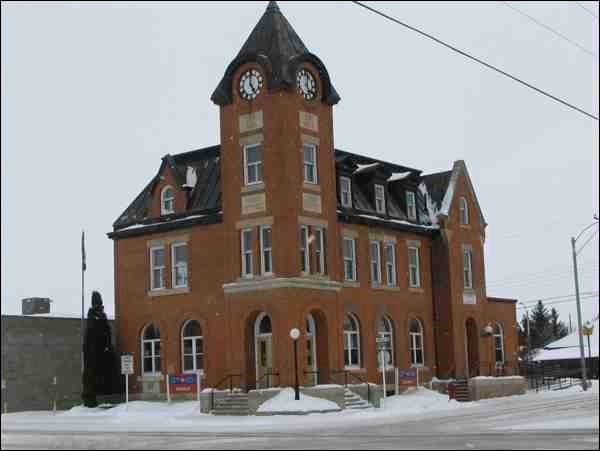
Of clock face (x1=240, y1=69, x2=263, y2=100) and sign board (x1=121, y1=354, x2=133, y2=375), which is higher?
clock face (x1=240, y1=69, x2=263, y2=100)

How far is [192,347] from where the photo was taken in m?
44.3

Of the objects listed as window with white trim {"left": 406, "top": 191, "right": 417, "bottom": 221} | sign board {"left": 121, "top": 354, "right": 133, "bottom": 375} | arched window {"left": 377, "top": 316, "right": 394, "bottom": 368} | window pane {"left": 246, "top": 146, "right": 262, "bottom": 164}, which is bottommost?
→ sign board {"left": 121, "top": 354, "right": 133, "bottom": 375}

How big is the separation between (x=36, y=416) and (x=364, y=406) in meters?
13.5

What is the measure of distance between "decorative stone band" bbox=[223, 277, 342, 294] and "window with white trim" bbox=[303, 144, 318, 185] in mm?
4254

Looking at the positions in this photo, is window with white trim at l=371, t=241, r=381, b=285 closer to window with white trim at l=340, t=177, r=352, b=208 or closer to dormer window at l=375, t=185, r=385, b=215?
dormer window at l=375, t=185, r=385, b=215

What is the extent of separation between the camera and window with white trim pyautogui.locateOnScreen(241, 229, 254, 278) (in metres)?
41.8

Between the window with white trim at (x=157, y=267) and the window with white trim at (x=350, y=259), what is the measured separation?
27.2ft

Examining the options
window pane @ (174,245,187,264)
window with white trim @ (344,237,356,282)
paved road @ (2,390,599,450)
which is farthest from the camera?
window with white trim @ (344,237,356,282)

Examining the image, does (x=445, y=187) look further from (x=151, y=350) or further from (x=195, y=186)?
(x=151, y=350)

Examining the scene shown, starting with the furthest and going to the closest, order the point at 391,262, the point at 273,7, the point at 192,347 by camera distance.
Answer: the point at 391,262
the point at 192,347
the point at 273,7

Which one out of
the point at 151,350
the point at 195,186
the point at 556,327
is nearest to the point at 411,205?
the point at 195,186

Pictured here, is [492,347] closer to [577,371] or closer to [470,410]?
[470,410]

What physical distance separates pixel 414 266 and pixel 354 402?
11.1 meters

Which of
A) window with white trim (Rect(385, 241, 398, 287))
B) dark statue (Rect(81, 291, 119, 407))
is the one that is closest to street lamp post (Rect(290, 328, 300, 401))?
window with white trim (Rect(385, 241, 398, 287))
